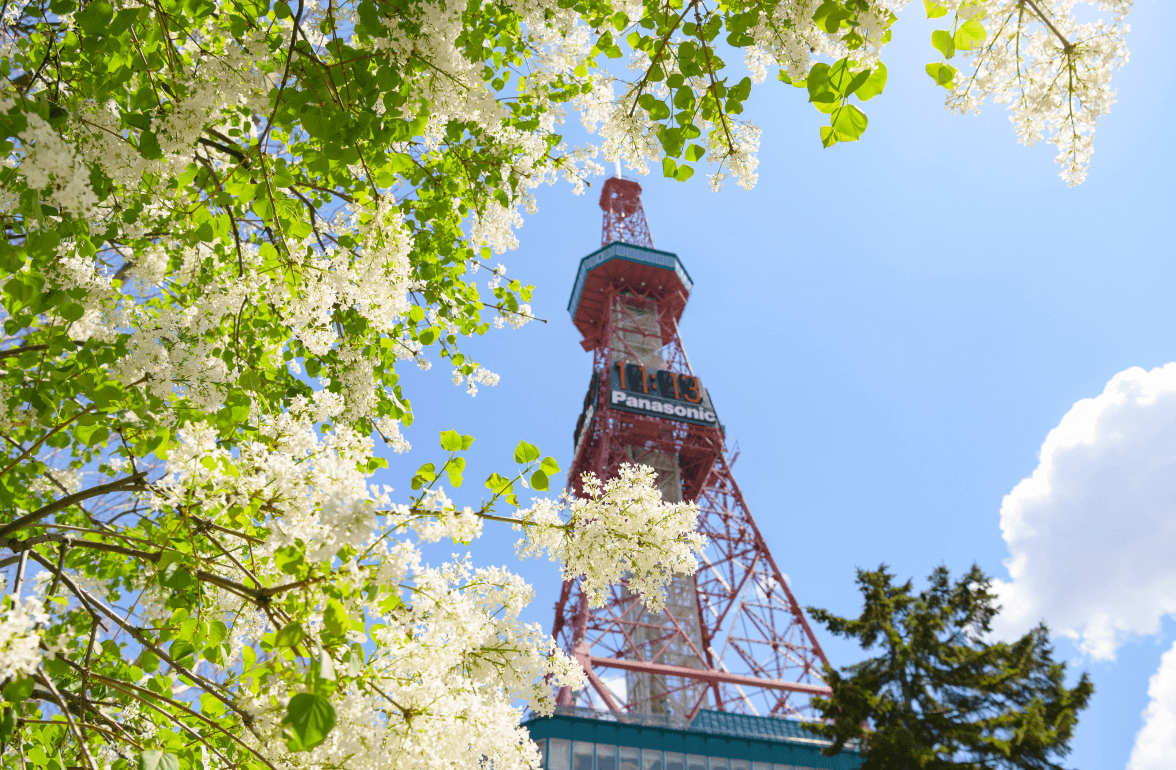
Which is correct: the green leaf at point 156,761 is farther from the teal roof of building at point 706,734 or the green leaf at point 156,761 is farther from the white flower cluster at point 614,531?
the teal roof of building at point 706,734

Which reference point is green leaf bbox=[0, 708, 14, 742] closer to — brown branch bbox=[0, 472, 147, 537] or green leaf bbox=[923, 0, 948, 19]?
brown branch bbox=[0, 472, 147, 537]

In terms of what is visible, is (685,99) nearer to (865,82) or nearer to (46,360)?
(865,82)

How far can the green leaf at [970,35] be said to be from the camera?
2.43 metres

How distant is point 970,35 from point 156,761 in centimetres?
404

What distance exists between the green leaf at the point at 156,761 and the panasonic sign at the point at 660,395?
28.7m

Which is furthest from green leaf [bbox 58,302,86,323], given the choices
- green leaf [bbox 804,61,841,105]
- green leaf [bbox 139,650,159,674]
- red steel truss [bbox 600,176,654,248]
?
red steel truss [bbox 600,176,654,248]

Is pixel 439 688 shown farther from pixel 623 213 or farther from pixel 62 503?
pixel 623 213

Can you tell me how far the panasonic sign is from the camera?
31.6 meters

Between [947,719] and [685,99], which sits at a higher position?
[685,99]

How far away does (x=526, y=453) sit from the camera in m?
2.91

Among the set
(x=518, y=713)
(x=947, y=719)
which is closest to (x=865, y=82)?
→ (x=518, y=713)

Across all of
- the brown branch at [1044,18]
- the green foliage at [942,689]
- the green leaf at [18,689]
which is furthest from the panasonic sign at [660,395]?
the green leaf at [18,689]

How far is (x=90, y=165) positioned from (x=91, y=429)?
4.02 feet

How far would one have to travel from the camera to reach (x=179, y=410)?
127 inches
